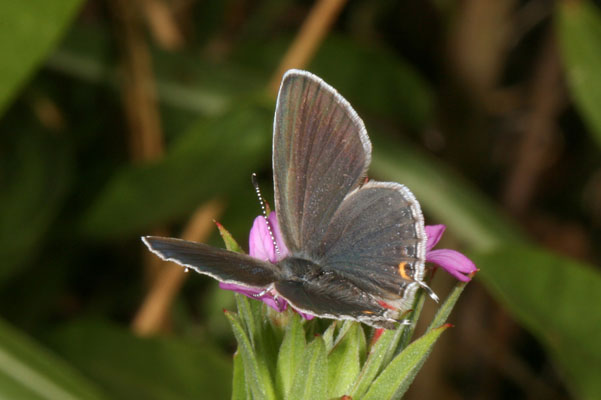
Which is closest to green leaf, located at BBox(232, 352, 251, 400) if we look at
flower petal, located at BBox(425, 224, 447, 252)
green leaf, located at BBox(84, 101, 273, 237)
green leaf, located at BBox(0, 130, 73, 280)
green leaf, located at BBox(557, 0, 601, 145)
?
flower petal, located at BBox(425, 224, 447, 252)

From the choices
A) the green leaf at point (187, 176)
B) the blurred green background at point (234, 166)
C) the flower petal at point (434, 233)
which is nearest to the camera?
the flower petal at point (434, 233)

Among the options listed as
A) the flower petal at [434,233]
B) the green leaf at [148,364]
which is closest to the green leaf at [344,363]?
the flower petal at [434,233]

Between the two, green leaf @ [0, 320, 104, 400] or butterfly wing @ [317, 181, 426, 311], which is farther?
green leaf @ [0, 320, 104, 400]

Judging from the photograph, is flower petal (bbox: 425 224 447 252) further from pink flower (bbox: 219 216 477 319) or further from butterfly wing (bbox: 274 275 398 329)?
butterfly wing (bbox: 274 275 398 329)

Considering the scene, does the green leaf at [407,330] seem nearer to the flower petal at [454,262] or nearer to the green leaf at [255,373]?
the flower petal at [454,262]

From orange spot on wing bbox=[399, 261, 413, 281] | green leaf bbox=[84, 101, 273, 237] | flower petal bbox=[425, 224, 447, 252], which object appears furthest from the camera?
green leaf bbox=[84, 101, 273, 237]

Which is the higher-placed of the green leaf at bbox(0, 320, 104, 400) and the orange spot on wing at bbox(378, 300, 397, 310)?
the orange spot on wing at bbox(378, 300, 397, 310)

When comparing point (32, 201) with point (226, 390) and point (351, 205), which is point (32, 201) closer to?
point (226, 390)
